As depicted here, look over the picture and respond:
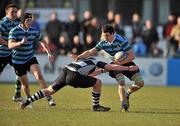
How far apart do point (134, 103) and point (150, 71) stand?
882cm

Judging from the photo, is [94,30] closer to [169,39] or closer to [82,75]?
[169,39]

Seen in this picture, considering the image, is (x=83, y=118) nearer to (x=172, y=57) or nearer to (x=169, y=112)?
(x=169, y=112)

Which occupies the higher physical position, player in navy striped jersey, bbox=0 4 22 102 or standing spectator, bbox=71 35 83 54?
player in navy striped jersey, bbox=0 4 22 102

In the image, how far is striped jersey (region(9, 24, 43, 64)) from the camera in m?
16.3

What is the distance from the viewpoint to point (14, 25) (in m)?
17.2

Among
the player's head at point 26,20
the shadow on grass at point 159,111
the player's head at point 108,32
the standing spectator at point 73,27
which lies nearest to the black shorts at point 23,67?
the player's head at point 26,20

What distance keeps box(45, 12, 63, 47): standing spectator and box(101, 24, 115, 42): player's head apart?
1234 cm

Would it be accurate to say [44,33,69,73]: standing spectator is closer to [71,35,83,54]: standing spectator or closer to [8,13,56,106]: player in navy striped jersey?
[71,35,83,54]: standing spectator

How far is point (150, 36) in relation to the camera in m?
27.8

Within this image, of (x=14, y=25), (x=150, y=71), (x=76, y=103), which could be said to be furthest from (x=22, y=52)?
(x=150, y=71)

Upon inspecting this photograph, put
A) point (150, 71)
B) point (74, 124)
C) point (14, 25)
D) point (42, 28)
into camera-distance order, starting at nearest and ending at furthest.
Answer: point (74, 124) → point (14, 25) → point (150, 71) → point (42, 28)

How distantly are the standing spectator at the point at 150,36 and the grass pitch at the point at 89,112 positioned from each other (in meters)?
6.72

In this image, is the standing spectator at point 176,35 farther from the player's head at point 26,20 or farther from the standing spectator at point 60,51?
the player's head at point 26,20

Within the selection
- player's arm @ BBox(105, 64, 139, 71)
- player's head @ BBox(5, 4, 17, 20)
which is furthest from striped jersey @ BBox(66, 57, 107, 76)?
player's head @ BBox(5, 4, 17, 20)
